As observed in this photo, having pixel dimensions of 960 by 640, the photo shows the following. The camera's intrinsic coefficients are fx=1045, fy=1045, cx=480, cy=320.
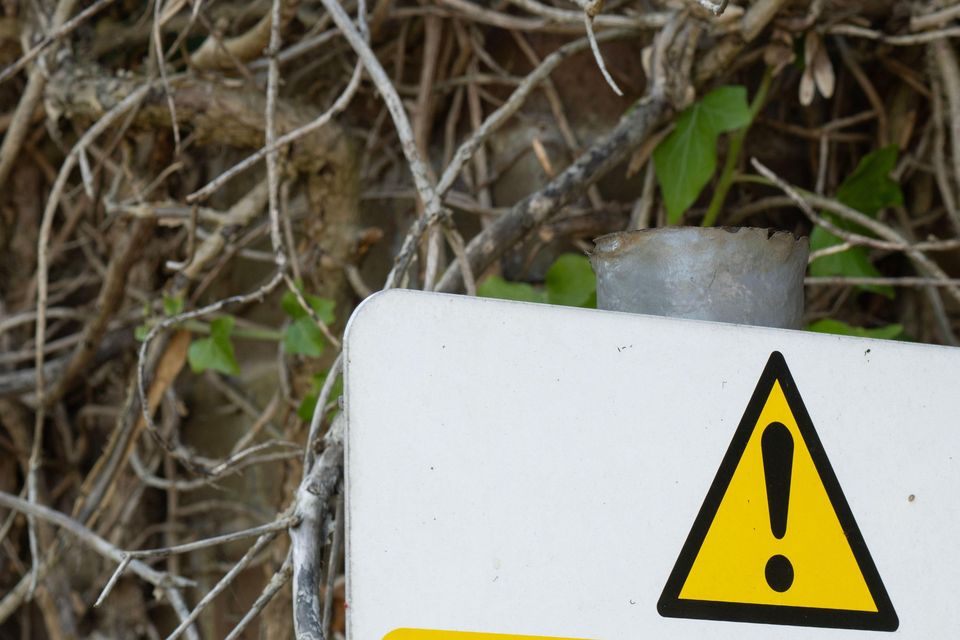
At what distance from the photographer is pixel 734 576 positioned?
0.65 meters

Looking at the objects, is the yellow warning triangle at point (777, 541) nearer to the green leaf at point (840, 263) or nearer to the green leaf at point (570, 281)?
the green leaf at point (570, 281)

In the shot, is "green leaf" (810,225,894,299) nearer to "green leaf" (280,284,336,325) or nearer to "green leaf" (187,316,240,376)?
"green leaf" (280,284,336,325)

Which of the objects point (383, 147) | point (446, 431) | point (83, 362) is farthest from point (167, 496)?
point (446, 431)

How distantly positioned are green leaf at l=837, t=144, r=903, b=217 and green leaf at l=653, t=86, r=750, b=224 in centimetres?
24

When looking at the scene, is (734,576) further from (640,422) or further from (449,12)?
(449,12)

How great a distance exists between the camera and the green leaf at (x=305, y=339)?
4.12 feet

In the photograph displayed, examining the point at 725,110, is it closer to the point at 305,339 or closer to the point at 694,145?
the point at 694,145

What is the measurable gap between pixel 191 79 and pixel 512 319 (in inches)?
32.4

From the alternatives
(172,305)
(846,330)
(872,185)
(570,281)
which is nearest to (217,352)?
(172,305)

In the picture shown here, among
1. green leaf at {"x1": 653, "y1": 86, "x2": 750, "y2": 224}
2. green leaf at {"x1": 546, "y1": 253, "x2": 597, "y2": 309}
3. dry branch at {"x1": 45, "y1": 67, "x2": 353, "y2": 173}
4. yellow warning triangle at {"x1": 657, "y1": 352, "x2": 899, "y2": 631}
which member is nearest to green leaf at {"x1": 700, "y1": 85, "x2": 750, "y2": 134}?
green leaf at {"x1": 653, "y1": 86, "x2": 750, "y2": 224}

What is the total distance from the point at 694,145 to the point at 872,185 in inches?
12.1

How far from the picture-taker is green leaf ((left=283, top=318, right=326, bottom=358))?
1.26 metres

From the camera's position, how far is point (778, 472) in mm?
675

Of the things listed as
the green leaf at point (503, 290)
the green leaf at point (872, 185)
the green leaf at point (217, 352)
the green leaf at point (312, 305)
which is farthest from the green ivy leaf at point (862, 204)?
the green leaf at point (217, 352)
